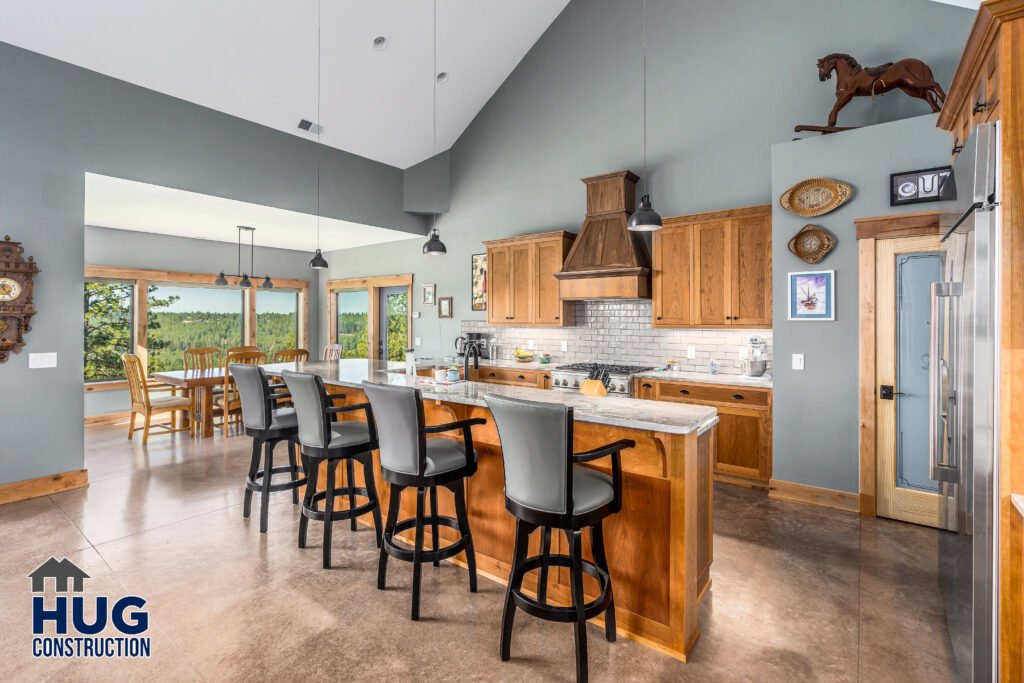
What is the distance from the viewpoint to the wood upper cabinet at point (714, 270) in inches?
169

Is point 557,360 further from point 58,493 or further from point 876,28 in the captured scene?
point 58,493

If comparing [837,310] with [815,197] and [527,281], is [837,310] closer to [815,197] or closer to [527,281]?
[815,197]

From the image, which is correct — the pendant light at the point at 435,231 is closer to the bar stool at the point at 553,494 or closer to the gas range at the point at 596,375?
the gas range at the point at 596,375

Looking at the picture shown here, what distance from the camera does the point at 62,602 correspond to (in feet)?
8.04

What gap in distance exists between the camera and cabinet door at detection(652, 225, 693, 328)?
4.70m

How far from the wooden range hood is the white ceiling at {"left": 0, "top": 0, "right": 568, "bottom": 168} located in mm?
2199

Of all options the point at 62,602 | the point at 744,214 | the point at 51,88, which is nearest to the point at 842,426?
the point at 744,214

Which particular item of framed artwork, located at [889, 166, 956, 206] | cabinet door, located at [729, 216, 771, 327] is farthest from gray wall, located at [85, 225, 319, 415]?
framed artwork, located at [889, 166, 956, 206]

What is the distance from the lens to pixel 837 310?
3.68 meters

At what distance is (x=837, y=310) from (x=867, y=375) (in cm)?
51

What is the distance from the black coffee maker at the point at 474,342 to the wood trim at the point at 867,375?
4.30m

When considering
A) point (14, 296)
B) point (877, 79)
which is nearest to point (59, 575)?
point (14, 296)

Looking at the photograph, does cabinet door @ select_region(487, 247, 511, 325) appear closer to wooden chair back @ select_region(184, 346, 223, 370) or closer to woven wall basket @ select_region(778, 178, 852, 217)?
woven wall basket @ select_region(778, 178, 852, 217)

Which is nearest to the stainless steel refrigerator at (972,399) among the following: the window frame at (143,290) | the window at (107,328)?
the window frame at (143,290)
